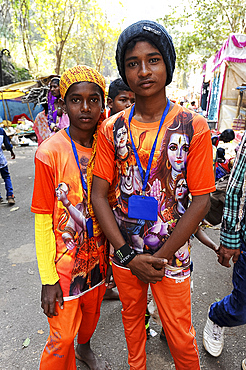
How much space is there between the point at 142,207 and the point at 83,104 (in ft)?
2.11

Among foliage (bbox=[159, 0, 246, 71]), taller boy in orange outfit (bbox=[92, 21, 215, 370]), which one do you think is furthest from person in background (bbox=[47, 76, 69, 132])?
foliage (bbox=[159, 0, 246, 71])

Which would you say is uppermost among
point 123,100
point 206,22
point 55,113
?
point 206,22

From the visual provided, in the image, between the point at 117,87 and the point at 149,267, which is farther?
the point at 117,87

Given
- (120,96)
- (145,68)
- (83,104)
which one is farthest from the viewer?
(120,96)

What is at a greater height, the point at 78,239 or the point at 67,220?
the point at 67,220

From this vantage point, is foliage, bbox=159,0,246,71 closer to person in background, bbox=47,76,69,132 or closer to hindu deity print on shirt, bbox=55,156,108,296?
person in background, bbox=47,76,69,132

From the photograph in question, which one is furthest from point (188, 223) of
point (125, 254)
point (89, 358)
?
point (89, 358)

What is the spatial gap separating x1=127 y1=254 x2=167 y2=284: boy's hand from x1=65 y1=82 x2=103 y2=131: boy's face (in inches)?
29.7

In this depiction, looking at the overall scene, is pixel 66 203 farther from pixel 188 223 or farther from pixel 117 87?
pixel 117 87

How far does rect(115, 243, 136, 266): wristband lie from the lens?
4.63 feet

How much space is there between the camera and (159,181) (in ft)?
4.53

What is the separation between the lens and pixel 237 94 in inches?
476

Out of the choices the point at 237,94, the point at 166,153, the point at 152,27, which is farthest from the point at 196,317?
the point at 237,94

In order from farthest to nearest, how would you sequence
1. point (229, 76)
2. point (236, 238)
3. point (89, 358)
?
point (229, 76) → point (89, 358) → point (236, 238)
